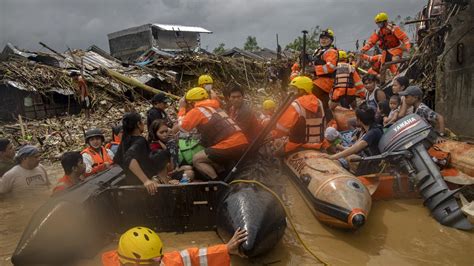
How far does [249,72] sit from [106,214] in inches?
558

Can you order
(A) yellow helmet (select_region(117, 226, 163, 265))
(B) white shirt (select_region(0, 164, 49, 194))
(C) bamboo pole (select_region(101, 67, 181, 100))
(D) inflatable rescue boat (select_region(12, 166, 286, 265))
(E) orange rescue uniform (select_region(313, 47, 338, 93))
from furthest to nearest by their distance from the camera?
(C) bamboo pole (select_region(101, 67, 181, 100)) → (E) orange rescue uniform (select_region(313, 47, 338, 93)) → (B) white shirt (select_region(0, 164, 49, 194)) → (D) inflatable rescue boat (select_region(12, 166, 286, 265)) → (A) yellow helmet (select_region(117, 226, 163, 265))

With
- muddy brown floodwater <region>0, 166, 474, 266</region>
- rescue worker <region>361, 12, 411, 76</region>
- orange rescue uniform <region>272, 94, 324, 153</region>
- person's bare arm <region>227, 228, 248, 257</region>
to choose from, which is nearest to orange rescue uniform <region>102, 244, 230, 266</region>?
person's bare arm <region>227, 228, 248, 257</region>

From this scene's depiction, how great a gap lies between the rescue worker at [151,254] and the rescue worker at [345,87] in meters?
5.46

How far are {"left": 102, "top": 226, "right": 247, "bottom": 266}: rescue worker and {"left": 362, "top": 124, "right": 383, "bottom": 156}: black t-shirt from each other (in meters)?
2.98

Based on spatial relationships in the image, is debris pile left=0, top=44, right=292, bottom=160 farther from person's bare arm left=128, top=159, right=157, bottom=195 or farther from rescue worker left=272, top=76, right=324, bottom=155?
rescue worker left=272, top=76, right=324, bottom=155

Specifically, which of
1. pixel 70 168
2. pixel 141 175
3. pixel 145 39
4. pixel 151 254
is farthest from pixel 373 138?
pixel 145 39

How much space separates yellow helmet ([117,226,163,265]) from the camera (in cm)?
244

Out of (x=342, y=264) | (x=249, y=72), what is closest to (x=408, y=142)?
(x=342, y=264)

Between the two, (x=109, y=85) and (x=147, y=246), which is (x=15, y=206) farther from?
(x=109, y=85)

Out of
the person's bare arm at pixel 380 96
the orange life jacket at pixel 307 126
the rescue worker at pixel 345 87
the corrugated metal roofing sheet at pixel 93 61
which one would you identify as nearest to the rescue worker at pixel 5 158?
the orange life jacket at pixel 307 126

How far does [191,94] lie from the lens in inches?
213

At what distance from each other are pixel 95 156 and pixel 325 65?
15.2ft

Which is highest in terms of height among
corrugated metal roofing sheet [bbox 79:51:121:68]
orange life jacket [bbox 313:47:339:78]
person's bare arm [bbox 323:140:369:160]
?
corrugated metal roofing sheet [bbox 79:51:121:68]

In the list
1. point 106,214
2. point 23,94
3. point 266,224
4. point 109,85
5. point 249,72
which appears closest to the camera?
point 266,224
